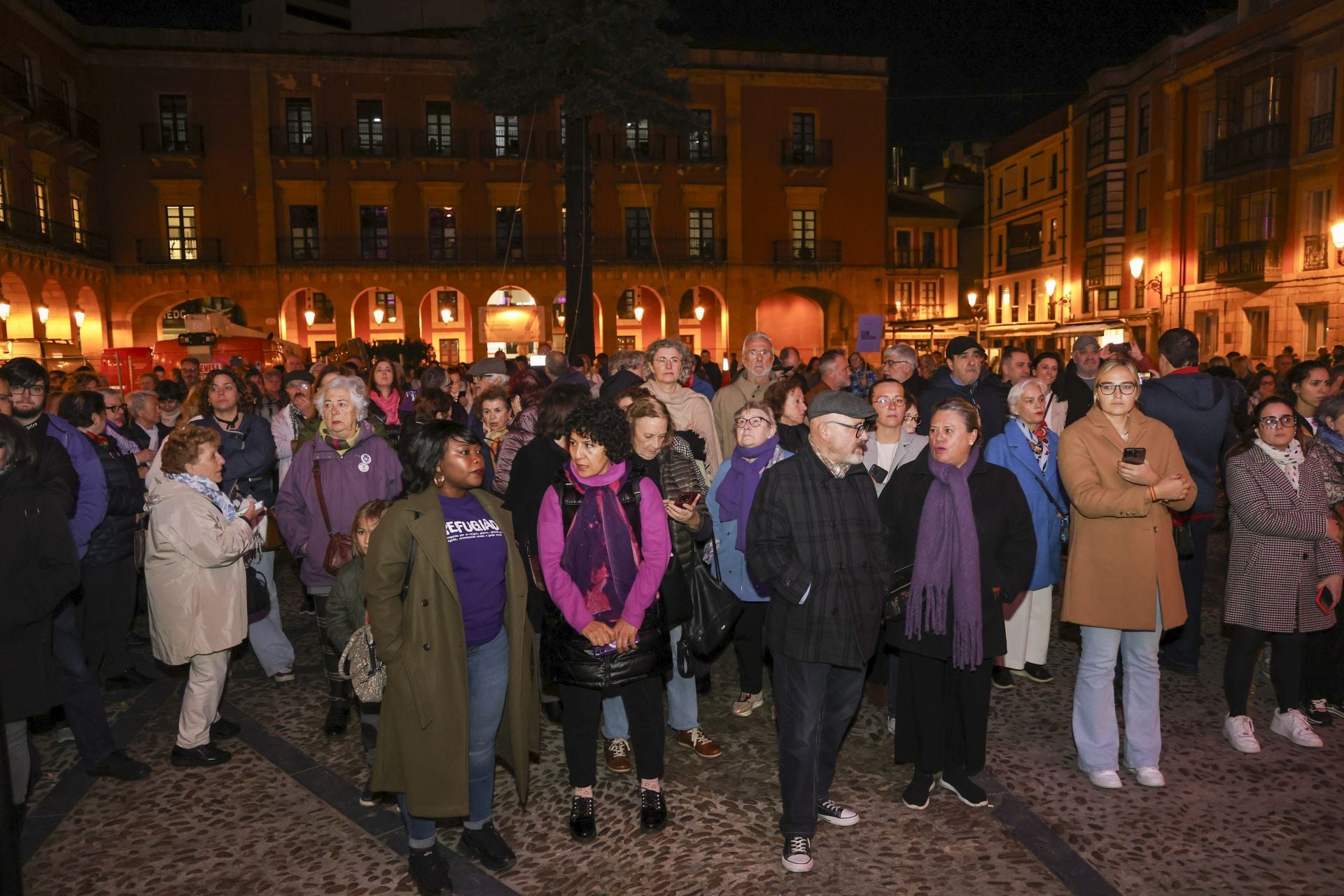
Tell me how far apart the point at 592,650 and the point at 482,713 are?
0.50 metres

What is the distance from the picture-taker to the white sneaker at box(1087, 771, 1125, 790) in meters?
4.29

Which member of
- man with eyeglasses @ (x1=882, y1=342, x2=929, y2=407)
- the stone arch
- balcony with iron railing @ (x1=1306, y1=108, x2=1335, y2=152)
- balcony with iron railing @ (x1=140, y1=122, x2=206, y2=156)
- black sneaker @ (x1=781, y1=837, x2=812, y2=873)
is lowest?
black sneaker @ (x1=781, y1=837, x2=812, y2=873)

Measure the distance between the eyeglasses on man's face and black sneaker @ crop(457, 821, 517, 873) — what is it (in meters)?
4.20

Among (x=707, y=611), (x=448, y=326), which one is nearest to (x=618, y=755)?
(x=707, y=611)

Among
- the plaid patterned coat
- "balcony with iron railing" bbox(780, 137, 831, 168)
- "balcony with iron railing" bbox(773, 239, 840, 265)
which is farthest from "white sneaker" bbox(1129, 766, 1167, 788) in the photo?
"balcony with iron railing" bbox(780, 137, 831, 168)

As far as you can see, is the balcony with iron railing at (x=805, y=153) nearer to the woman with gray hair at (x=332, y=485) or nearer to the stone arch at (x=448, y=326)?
the stone arch at (x=448, y=326)

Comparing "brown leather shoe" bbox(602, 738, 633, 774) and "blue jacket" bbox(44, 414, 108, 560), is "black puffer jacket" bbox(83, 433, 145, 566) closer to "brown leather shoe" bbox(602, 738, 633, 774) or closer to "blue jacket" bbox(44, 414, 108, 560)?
"blue jacket" bbox(44, 414, 108, 560)

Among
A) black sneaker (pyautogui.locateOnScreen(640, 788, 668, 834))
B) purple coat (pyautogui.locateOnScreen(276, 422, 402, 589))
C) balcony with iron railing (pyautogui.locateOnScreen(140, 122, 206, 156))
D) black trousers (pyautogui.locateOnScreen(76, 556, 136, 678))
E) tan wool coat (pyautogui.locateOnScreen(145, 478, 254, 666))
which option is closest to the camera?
black sneaker (pyautogui.locateOnScreen(640, 788, 668, 834))

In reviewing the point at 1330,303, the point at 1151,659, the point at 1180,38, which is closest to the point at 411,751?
the point at 1151,659

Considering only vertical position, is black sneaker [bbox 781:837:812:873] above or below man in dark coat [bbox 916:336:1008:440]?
below

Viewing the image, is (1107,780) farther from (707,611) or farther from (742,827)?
(707,611)

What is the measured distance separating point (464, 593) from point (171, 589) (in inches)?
77.9

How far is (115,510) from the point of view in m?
5.28

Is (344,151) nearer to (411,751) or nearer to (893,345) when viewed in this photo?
(893,345)
